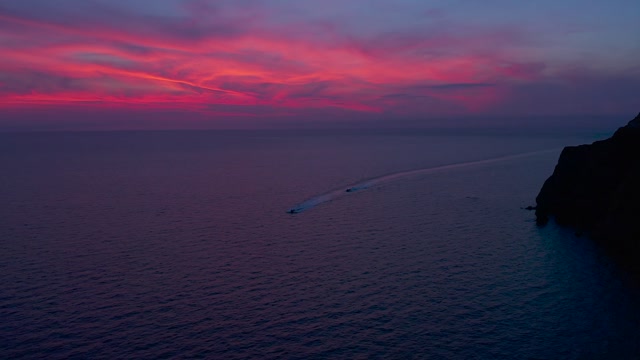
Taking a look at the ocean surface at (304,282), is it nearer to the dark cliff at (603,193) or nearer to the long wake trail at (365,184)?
the long wake trail at (365,184)

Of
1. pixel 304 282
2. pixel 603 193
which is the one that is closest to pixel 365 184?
pixel 603 193

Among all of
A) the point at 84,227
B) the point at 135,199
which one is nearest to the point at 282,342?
the point at 84,227

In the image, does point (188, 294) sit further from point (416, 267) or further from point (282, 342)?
point (416, 267)

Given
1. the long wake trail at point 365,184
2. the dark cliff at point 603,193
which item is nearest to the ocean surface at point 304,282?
the long wake trail at point 365,184

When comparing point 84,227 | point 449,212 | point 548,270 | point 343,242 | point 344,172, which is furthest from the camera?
point 344,172

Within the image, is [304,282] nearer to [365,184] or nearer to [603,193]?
[603,193]

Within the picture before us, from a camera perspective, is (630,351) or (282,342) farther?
(282,342)

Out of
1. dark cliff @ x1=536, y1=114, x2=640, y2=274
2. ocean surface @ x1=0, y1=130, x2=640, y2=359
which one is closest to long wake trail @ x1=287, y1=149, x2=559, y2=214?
ocean surface @ x1=0, y1=130, x2=640, y2=359
